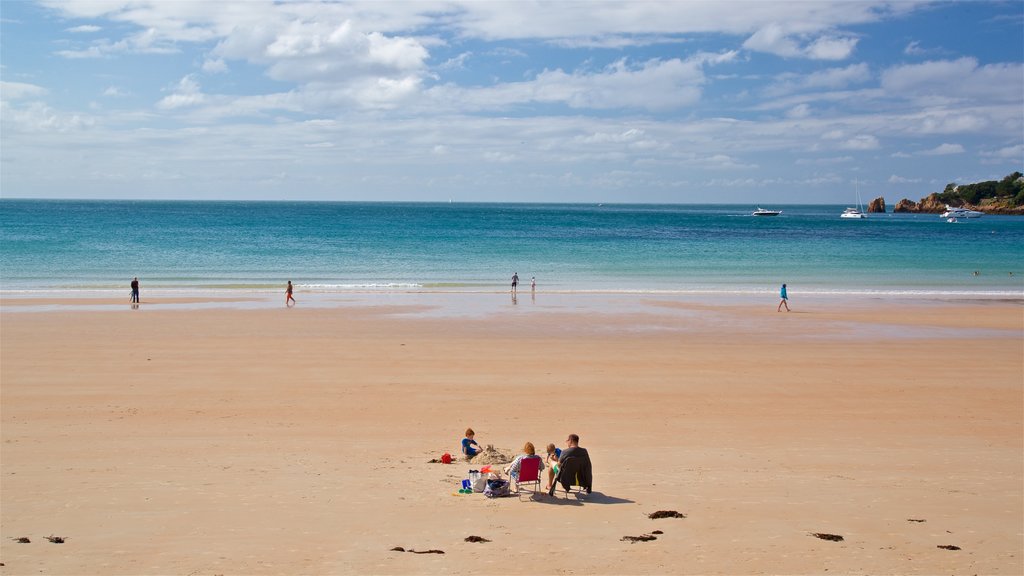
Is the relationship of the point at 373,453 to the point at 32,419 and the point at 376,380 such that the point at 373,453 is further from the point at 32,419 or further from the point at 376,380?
the point at 32,419

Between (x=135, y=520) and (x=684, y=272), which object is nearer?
(x=135, y=520)

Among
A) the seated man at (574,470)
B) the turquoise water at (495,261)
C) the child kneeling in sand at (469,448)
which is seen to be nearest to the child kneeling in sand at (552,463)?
the seated man at (574,470)

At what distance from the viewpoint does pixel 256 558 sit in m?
8.09

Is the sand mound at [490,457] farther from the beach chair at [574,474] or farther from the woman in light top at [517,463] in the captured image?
the beach chair at [574,474]

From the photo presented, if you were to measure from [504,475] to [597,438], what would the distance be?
9.91 ft

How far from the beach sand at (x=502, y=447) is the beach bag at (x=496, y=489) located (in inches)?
4.8

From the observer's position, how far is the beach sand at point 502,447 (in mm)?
8391

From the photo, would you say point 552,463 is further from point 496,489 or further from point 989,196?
point 989,196

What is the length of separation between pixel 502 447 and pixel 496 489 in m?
2.35

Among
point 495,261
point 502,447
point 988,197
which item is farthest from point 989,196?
point 502,447

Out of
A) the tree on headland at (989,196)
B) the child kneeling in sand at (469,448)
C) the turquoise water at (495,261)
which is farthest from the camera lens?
the tree on headland at (989,196)

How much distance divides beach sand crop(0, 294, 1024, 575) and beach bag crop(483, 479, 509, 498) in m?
0.12

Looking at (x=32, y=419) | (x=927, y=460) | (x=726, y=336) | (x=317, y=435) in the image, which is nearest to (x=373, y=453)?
(x=317, y=435)

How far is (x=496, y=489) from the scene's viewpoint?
1014cm
